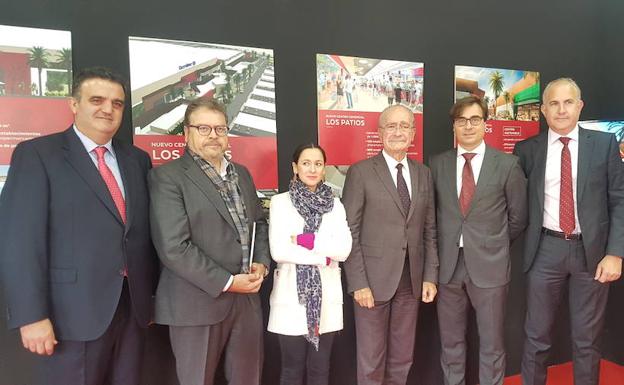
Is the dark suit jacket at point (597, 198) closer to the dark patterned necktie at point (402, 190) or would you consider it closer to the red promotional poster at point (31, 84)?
the dark patterned necktie at point (402, 190)

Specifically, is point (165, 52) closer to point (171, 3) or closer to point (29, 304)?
point (171, 3)

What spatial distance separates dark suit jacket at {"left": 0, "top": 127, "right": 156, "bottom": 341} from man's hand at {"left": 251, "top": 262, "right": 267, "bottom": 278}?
1.77 feet

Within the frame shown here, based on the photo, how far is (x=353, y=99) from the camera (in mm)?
2932

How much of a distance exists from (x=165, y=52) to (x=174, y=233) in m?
1.14

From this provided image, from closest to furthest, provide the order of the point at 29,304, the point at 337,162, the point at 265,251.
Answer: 1. the point at 29,304
2. the point at 265,251
3. the point at 337,162

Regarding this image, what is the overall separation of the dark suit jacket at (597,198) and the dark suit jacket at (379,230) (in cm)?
86

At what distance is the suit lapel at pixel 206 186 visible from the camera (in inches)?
78.9

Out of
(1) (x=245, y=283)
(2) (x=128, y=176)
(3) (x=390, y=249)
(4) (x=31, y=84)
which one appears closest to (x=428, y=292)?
(3) (x=390, y=249)

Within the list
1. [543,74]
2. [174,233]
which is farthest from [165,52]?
[543,74]

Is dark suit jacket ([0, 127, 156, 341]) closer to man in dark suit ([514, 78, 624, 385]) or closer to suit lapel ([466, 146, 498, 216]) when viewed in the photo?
suit lapel ([466, 146, 498, 216])

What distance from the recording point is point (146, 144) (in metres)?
2.42

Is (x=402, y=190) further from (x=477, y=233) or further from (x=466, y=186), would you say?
(x=477, y=233)

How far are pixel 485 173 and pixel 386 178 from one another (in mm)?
616

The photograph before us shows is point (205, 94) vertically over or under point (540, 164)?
over
